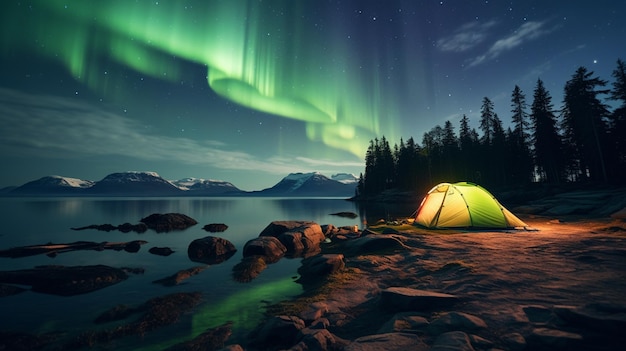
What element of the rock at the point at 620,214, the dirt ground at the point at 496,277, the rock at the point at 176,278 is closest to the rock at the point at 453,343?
the dirt ground at the point at 496,277

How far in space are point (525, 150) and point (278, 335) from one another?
6589 centimetres

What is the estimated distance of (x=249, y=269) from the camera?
1145 centimetres

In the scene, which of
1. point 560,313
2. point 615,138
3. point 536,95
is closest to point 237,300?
point 560,313

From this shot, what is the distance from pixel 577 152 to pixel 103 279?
63.9m

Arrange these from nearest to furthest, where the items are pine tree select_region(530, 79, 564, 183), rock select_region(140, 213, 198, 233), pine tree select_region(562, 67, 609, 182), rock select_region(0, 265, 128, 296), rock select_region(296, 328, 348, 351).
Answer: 1. rock select_region(296, 328, 348, 351)
2. rock select_region(0, 265, 128, 296)
3. rock select_region(140, 213, 198, 233)
4. pine tree select_region(562, 67, 609, 182)
5. pine tree select_region(530, 79, 564, 183)

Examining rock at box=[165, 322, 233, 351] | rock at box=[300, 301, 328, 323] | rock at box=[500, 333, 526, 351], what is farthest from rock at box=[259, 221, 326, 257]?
rock at box=[500, 333, 526, 351]

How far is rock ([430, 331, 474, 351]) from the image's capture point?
3.63m

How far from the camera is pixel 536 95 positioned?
46.8 m

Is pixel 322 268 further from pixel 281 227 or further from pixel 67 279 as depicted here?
pixel 281 227

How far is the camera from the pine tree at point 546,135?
44.9 metres

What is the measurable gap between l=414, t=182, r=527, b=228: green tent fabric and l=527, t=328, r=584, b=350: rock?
12.2m

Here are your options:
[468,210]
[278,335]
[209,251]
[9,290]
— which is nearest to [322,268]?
[278,335]

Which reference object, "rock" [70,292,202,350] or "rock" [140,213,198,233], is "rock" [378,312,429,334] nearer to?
"rock" [70,292,202,350]

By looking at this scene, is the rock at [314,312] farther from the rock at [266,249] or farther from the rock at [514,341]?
the rock at [266,249]
